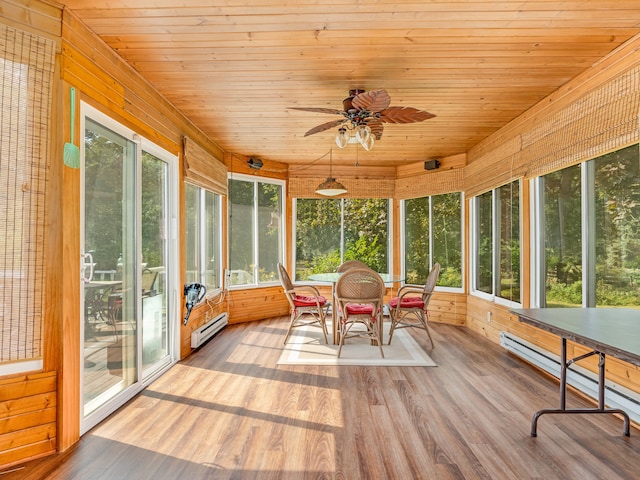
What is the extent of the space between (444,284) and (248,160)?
141 inches

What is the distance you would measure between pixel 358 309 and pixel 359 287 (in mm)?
289

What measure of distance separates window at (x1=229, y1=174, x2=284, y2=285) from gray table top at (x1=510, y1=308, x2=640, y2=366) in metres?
4.34

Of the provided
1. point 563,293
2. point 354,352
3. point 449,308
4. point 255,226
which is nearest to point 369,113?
point 563,293

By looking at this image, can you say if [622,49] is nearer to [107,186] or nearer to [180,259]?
[107,186]

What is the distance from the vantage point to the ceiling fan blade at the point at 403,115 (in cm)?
293

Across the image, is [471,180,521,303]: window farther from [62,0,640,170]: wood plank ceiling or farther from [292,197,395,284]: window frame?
[292,197,395,284]: window frame

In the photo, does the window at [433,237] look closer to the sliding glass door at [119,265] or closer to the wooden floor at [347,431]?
the wooden floor at [347,431]

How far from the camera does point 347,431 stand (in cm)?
250

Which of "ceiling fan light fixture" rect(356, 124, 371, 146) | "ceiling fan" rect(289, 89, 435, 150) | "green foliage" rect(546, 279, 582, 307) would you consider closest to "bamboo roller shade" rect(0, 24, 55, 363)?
"ceiling fan" rect(289, 89, 435, 150)

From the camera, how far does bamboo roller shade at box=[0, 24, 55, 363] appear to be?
6.91 feet

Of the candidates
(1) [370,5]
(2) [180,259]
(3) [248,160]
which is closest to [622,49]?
(1) [370,5]

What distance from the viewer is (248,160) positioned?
6.22 m

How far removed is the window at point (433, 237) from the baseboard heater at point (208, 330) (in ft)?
10.2

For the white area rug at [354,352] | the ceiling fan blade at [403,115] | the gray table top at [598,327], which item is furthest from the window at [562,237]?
→ the ceiling fan blade at [403,115]
